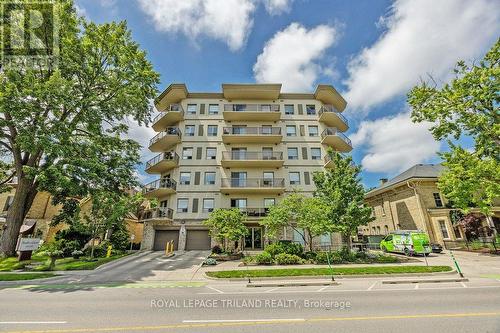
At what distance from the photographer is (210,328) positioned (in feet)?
18.6

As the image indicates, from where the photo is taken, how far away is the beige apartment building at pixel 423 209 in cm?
2438

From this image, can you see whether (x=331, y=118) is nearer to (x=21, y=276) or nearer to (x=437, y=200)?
(x=437, y=200)

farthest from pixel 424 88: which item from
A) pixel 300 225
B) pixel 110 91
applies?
pixel 110 91

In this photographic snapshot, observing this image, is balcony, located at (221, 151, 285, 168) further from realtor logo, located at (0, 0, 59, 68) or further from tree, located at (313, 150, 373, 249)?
realtor logo, located at (0, 0, 59, 68)

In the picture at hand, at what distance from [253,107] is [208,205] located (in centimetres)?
1404

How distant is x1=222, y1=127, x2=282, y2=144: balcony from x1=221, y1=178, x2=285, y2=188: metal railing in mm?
5207

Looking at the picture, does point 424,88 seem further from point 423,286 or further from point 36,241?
point 36,241

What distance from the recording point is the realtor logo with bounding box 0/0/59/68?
1697 cm

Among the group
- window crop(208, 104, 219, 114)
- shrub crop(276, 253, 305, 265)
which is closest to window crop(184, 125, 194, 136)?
window crop(208, 104, 219, 114)

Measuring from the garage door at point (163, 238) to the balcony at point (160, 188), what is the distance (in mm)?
4472

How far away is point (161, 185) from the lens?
27156 millimetres

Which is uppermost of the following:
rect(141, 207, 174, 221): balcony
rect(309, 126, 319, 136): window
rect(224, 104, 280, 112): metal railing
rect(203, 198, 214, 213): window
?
rect(224, 104, 280, 112): metal railing

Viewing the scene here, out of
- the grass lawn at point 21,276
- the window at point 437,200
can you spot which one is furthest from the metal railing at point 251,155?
the grass lawn at point 21,276

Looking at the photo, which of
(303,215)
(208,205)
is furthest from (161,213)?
(303,215)
